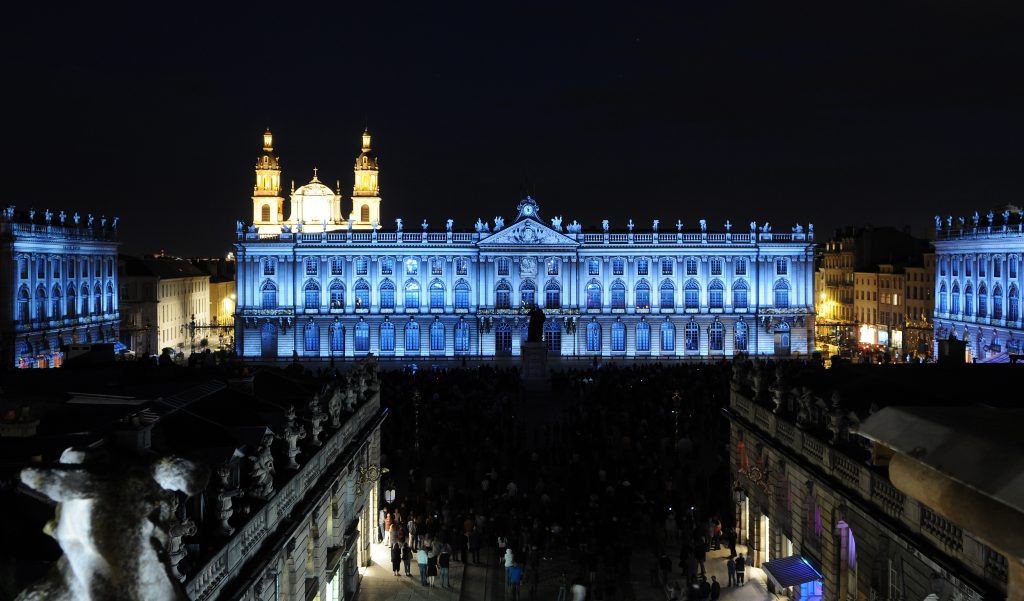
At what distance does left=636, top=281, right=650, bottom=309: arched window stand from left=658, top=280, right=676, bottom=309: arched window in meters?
1.05

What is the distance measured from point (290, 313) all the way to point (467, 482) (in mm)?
55994

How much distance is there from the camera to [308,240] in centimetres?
8981

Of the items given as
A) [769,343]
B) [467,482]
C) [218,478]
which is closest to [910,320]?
[769,343]

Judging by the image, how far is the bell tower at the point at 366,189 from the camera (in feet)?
431

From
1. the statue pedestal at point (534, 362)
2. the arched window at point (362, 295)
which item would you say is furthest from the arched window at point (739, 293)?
the arched window at point (362, 295)

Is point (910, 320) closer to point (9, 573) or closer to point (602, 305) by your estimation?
point (602, 305)

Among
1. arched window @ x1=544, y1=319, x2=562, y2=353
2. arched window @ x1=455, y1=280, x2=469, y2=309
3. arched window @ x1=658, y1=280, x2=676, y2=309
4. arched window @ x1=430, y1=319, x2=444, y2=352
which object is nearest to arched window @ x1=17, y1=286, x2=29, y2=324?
arched window @ x1=430, y1=319, x2=444, y2=352

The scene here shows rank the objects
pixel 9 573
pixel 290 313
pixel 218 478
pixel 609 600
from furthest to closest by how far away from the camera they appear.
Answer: pixel 290 313, pixel 609 600, pixel 218 478, pixel 9 573

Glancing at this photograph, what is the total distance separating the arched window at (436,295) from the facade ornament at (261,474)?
2902 inches

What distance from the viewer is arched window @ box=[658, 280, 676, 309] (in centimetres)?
9044

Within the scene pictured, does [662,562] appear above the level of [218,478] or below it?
below

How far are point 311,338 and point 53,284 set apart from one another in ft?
69.2

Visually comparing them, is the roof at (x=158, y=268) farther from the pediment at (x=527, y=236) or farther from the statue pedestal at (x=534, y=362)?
the statue pedestal at (x=534, y=362)

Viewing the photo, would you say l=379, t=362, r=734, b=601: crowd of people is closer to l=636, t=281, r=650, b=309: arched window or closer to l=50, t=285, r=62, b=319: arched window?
l=636, t=281, r=650, b=309: arched window
